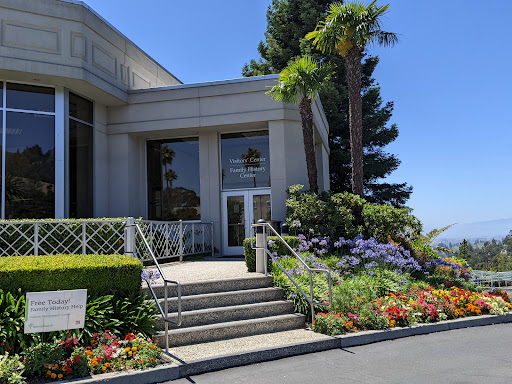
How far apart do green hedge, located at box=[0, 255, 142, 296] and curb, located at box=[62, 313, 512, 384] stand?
155 centimetres

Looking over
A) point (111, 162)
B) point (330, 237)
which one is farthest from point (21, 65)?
point (330, 237)

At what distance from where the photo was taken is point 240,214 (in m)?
15.0

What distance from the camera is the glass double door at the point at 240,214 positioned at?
1476cm

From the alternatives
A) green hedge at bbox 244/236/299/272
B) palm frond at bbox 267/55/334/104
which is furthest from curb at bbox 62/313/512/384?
palm frond at bbox 267/55/334/104

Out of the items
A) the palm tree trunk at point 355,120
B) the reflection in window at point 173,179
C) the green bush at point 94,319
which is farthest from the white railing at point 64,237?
the palm tree trunk at point 355,120

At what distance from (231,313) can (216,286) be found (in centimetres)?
86

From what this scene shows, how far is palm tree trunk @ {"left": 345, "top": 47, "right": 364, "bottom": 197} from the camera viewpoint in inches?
497

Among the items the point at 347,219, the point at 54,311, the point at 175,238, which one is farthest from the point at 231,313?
the point at 175,238

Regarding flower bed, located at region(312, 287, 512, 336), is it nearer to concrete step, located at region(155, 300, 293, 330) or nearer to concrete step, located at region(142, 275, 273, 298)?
concrete step, located at region(155, 300, 293, 330)

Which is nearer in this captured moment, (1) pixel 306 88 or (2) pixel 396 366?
(2) pixel 396 366

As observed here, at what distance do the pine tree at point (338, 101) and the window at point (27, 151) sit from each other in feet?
48.9

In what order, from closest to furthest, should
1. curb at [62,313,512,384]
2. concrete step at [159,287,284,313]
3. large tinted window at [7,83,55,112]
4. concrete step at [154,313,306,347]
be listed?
curb at [62,313,512,384]
concrete step at [154,313,306,347]
concrete step at [159,287,284,313]
large tinted window at [7,83,55,112]

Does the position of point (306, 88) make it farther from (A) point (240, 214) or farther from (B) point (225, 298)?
(B) point (225, 298)

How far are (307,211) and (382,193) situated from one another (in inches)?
652
